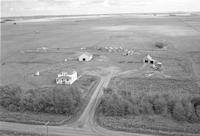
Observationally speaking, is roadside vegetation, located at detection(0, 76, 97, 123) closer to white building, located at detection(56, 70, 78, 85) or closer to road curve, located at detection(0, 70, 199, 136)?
road curve, located at detection(0, 70, 199, 136)

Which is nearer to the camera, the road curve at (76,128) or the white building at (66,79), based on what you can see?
the road curve at (76,128)

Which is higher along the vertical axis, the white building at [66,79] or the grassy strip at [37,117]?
the white building at [66,79]

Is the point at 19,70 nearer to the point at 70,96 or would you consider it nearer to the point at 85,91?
the point at 85,91

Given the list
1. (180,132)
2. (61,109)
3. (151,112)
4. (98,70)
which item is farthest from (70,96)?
(98,70)

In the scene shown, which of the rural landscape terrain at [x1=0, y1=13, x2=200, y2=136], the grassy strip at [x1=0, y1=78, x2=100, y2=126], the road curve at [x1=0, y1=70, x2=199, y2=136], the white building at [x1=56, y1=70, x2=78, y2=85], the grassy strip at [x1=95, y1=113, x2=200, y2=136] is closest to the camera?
the grassy strip at [x1=95, y1=113, x2=200, y2=136]

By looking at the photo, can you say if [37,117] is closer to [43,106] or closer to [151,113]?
[43,106]

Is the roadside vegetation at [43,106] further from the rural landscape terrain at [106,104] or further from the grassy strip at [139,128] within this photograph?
the grassy strip at [139,128]

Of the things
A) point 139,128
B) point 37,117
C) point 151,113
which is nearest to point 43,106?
point 37,117

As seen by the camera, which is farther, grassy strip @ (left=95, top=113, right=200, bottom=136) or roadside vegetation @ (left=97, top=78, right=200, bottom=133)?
roadside vegetation @ (left=97, top=78, right=200, bottom=133)

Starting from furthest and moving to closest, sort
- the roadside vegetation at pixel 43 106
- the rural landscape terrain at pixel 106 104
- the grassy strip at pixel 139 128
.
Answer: the roadside vegetation at pixel 43 106 → the rural landscape terrain at pixel 106 104 → the grassy strip at pixel 139 128

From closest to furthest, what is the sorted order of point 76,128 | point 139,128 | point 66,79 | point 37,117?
point 139,128 → point 76,128 → point 37,117 → point 66,79

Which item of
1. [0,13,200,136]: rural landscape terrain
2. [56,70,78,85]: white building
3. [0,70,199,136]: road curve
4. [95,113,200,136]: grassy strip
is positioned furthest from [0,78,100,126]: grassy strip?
[56,70,78,85]: white building

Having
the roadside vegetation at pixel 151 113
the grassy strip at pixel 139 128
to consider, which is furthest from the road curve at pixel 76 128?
the roadside vegetation at pixel 151 113
